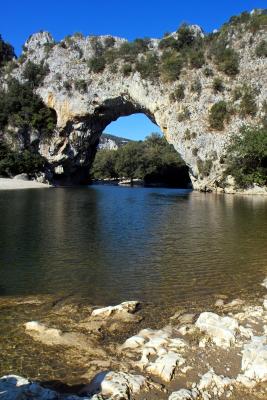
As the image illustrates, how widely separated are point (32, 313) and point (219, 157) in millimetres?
48211

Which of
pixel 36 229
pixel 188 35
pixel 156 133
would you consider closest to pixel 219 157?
pixel 188 35

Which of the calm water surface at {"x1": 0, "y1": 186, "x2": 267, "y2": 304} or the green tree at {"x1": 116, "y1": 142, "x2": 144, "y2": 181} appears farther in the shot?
the green tree at {"x1": 116, "y1": 142, "x2": 144, "y2": 181}

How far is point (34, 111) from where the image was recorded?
A: 219 ft

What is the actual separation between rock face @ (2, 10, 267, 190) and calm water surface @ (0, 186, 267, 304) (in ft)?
107

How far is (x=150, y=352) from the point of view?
6227 mm

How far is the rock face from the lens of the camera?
55250 mm

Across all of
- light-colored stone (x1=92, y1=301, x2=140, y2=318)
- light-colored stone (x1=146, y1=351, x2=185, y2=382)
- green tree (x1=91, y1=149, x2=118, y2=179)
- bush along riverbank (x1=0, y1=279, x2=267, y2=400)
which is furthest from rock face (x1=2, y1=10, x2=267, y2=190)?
light-colored stone (x1=146, y1=351, x2=185, y2=382)

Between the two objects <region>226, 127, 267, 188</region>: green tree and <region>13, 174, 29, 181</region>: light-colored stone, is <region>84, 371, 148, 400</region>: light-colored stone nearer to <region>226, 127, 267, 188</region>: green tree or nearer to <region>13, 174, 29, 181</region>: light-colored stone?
<region>226, 127, 267, 188</region>: green tree

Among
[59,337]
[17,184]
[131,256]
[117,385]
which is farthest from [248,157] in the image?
[117,385]

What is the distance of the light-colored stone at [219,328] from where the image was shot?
6543mm

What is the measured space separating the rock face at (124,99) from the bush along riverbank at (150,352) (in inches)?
1859

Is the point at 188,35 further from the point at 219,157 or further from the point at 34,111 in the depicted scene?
the point at 34,111

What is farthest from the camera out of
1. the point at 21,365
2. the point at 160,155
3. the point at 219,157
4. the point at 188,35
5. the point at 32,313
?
the point at 160,155

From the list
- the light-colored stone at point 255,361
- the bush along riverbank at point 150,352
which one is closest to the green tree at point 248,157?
the bush along riverbank at point 150,352
